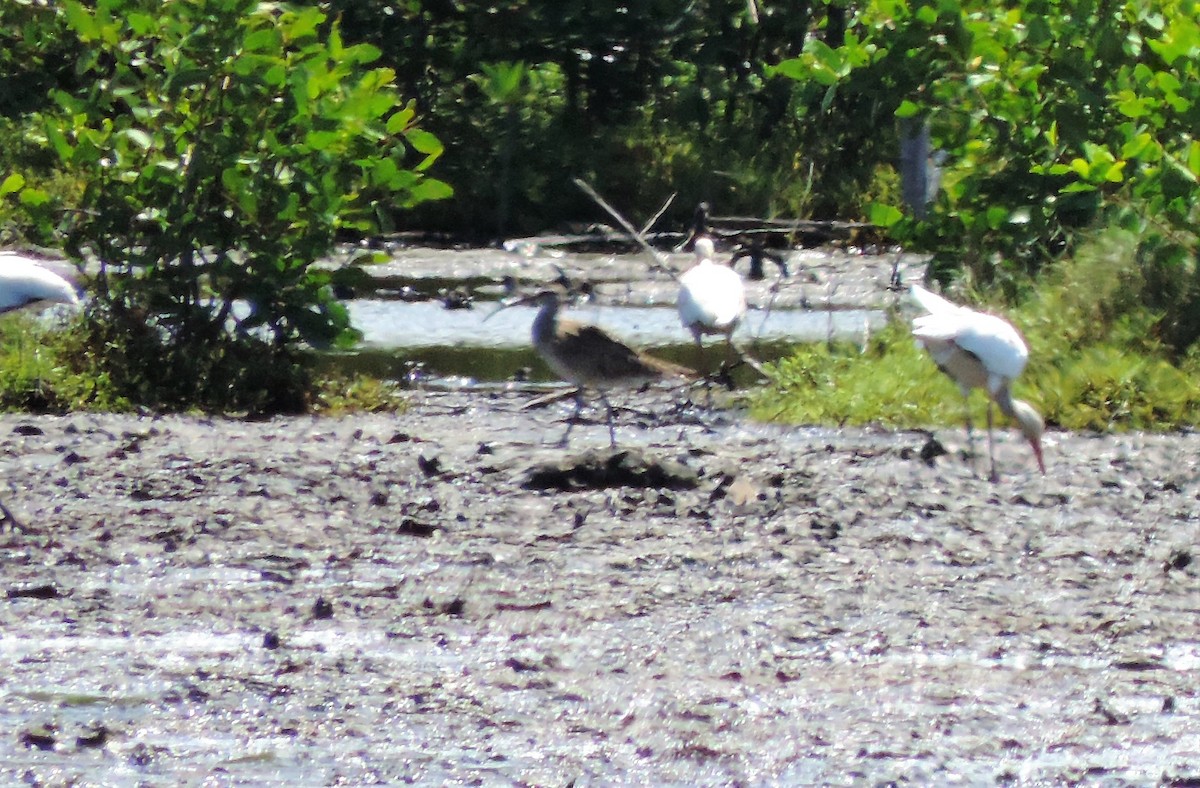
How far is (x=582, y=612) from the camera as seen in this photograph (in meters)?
5.90

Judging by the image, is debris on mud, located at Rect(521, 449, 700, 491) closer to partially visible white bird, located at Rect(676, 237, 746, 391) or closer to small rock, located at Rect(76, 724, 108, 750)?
partially visible white bird, located at Rect(676, 237, 746, 391)

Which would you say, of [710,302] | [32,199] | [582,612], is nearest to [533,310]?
[710,302]

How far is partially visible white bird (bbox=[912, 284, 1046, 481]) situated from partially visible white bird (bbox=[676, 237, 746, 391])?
1.67 m

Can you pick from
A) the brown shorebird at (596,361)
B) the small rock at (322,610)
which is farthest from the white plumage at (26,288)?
the small rock at (322,610)

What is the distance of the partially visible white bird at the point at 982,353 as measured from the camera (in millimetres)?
9055

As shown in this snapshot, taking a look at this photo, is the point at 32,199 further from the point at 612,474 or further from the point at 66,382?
→ the point at 612,474

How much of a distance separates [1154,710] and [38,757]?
2882 mm

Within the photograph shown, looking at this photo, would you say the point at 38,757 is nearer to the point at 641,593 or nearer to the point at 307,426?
the point at 641,593

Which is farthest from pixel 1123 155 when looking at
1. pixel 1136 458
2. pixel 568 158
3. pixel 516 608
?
pixel 568 158

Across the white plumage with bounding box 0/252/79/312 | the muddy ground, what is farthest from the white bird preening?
the muddy ground

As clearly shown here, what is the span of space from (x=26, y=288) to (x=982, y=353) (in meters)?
4.63

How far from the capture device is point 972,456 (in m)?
9.14

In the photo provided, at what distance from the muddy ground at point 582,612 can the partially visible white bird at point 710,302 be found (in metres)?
1.61

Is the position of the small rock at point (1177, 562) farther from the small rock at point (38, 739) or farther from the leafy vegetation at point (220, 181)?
the leafy vegetation at point (220, 181)
